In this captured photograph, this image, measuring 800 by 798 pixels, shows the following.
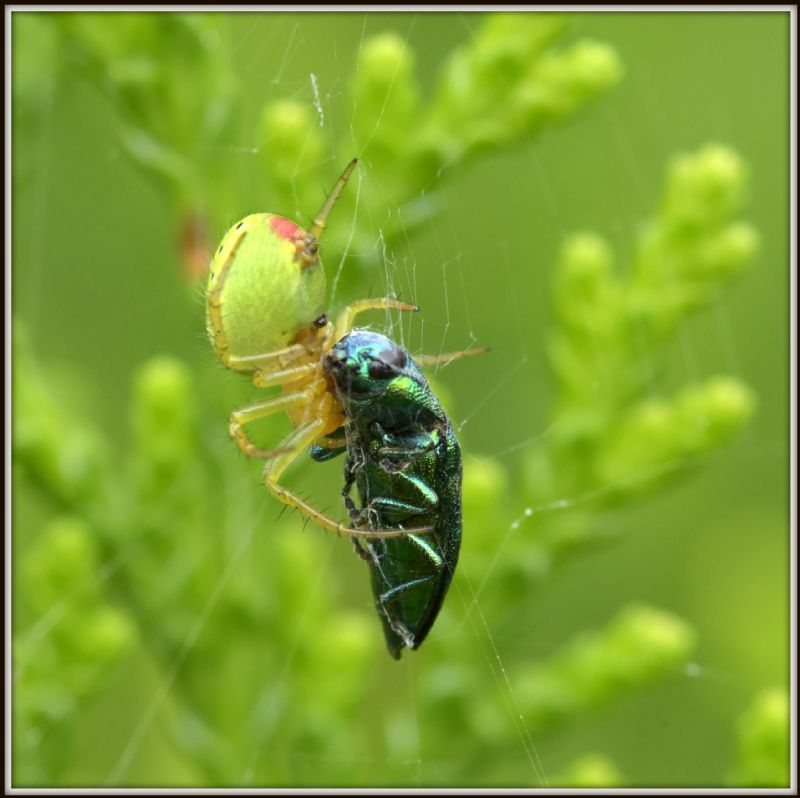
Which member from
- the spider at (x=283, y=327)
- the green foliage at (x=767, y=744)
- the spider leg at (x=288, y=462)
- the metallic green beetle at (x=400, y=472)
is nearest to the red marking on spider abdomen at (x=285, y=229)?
the spider at (x=283, y=327)

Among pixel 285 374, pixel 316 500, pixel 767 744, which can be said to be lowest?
pixel 767 744

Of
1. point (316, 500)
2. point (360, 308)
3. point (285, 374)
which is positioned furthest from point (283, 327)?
point (316, 500)

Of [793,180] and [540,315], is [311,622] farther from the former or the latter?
[793,180]

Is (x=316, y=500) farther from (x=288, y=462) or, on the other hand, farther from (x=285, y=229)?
(x=285, y=229)

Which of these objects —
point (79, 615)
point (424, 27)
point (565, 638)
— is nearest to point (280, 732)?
point (79, 615)

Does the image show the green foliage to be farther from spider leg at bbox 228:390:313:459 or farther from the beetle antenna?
the beetle antenna
